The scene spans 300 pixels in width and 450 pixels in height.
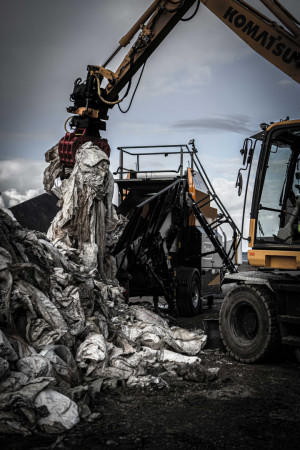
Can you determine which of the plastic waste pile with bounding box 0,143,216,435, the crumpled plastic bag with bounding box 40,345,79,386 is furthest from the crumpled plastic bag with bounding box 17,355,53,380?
the crumpled plastic bag with bounding box 40,345,79,386

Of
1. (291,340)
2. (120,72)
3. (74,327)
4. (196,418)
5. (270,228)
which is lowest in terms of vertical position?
(196,418)

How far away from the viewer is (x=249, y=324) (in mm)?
6266

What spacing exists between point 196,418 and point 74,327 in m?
1.94

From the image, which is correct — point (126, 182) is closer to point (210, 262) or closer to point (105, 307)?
point (210, 262)

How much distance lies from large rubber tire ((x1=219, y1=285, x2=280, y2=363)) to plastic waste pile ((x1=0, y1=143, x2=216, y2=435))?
534 millimetres

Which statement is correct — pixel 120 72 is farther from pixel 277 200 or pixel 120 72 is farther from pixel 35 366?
pixel 35 366

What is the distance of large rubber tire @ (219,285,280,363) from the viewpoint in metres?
5.88

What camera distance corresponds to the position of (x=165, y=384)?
16.2 ft

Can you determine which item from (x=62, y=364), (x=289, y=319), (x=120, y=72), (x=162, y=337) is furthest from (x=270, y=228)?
(x=120, y=72)

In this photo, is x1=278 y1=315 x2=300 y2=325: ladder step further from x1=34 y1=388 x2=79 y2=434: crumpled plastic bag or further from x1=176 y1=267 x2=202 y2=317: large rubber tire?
x1=176 y1=267 x2=202 y2=317: large rubber tire

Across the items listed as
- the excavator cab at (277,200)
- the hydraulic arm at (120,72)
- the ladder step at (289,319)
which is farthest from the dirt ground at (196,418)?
the hydraulic arm at (120,72)

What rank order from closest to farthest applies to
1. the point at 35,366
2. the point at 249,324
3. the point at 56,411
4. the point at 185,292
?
1. the point at 56,411
2. the point at 35,366
3. the point at 249,324
4. the point at 185,292

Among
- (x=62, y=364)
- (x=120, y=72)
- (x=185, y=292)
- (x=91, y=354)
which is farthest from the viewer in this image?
(x=185, y=292)

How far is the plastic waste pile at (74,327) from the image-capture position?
13.3 feet
